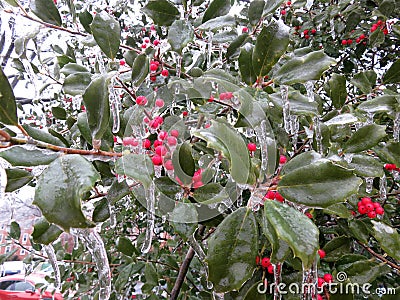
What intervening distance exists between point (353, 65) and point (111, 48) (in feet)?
5.50

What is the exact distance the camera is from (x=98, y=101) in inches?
24.7

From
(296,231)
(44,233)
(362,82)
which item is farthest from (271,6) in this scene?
(44,233)

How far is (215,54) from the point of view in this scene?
5.22 feet

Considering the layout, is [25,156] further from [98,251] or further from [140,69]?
[140,69]

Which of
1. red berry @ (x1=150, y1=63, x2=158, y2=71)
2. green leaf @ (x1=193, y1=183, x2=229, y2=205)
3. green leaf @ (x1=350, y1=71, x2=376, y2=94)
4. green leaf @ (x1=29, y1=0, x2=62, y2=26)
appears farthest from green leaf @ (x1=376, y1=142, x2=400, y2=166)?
green leaf @ (x1=29, y1=0, x2=62, y2=26)

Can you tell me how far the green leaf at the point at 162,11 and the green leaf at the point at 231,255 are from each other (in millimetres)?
723

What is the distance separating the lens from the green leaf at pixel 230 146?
538 mm

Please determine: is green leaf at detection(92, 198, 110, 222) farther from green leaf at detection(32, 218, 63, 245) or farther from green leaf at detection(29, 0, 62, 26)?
green leaf at detection(29, 0, 62, 26)

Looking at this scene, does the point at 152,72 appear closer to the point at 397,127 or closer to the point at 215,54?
the point at 215,54

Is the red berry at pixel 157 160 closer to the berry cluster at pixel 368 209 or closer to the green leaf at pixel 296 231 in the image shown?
the green leaf at pixel 296 231

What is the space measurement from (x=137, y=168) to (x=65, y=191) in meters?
0.16

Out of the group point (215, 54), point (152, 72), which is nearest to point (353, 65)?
point (215, 54)

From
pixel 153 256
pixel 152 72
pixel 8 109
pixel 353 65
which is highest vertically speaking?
pixel 8 109

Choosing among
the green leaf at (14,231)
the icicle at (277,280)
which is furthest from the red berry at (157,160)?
the green leaf at (14,231)
